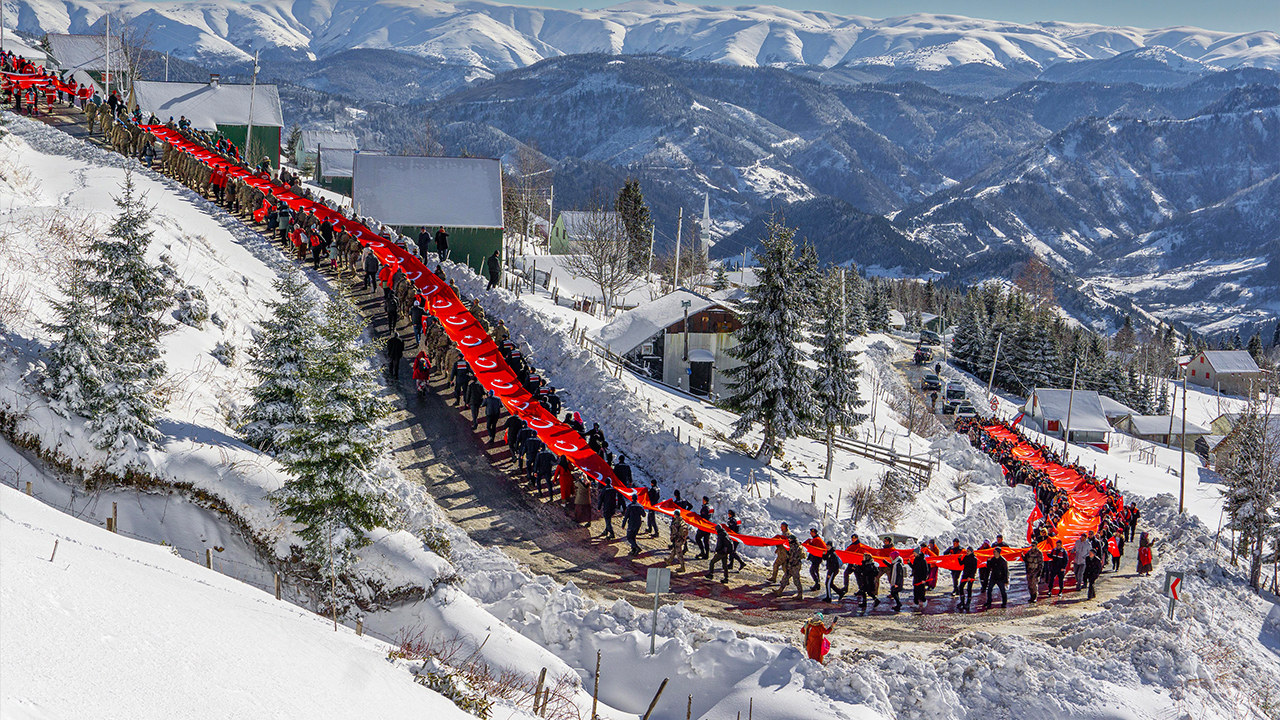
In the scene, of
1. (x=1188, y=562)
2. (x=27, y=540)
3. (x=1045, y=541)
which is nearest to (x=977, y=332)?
(x=1188, y=562)

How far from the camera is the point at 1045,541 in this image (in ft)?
84.0

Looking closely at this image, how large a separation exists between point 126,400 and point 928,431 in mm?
50398

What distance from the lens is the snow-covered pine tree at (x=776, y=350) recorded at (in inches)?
1242

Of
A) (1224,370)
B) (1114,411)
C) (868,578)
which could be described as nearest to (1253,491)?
(868,578)

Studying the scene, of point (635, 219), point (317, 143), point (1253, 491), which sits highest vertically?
point (317, 143)

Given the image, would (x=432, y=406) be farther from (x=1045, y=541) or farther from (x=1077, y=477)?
(x=1077, y=477)

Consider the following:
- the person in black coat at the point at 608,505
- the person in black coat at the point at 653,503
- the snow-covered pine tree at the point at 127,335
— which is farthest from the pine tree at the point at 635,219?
the snow-covered pine tree at the point at 127,335

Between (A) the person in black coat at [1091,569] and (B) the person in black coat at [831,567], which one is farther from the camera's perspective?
(A) the person in black coat at [1091,569]

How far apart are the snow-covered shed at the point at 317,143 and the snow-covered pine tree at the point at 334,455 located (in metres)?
95.5

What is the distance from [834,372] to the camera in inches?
1382

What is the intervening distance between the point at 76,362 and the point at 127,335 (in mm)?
1583

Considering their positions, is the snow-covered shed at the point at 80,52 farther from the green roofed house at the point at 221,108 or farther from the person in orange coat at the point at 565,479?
the person in orange coat at the point at 565,479

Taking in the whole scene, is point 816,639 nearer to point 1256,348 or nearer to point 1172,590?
point 1172,590

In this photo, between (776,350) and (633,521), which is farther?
(776,350)
